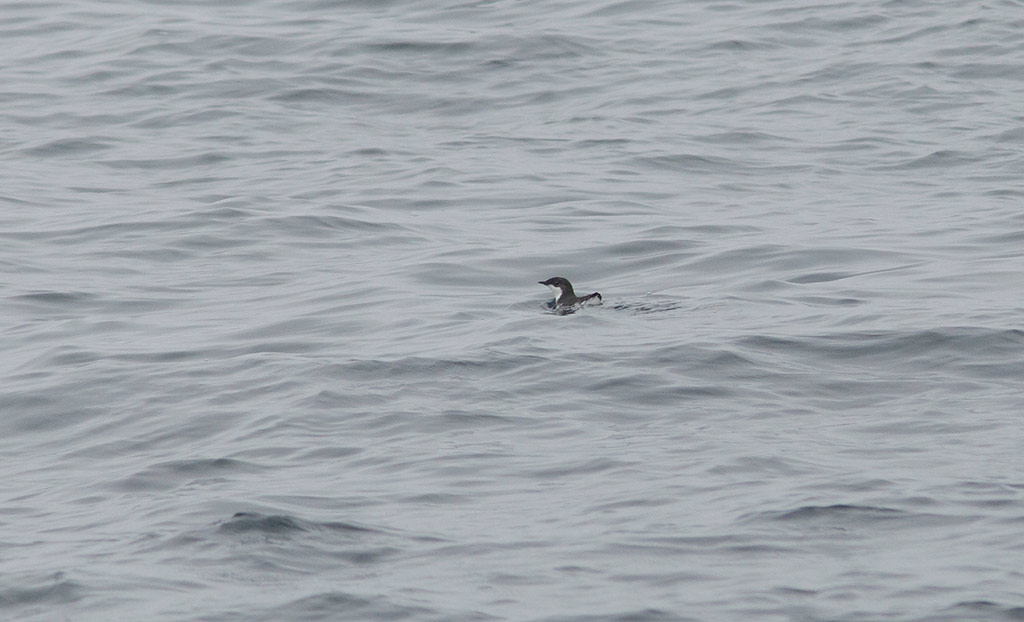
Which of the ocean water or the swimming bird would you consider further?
the swimming bird

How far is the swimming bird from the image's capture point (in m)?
12.0

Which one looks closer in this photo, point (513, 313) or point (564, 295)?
point (513, 313)

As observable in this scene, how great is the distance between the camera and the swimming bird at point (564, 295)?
12.0 metres

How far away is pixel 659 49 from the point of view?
880 inches

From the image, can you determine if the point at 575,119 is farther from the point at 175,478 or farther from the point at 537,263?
the point at 175,478

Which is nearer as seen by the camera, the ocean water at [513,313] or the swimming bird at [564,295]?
the ocean water at [513,313]

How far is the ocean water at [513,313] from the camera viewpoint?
7008 mm

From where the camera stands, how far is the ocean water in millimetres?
7008

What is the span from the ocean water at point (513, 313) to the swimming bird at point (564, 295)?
331mm

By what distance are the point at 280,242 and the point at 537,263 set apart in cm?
227

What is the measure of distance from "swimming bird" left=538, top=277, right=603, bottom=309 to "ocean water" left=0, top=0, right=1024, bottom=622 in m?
0.33

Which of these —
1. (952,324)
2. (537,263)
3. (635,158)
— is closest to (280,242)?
(537,263)

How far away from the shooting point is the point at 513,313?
39.8 feet

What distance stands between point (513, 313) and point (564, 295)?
448 mm
